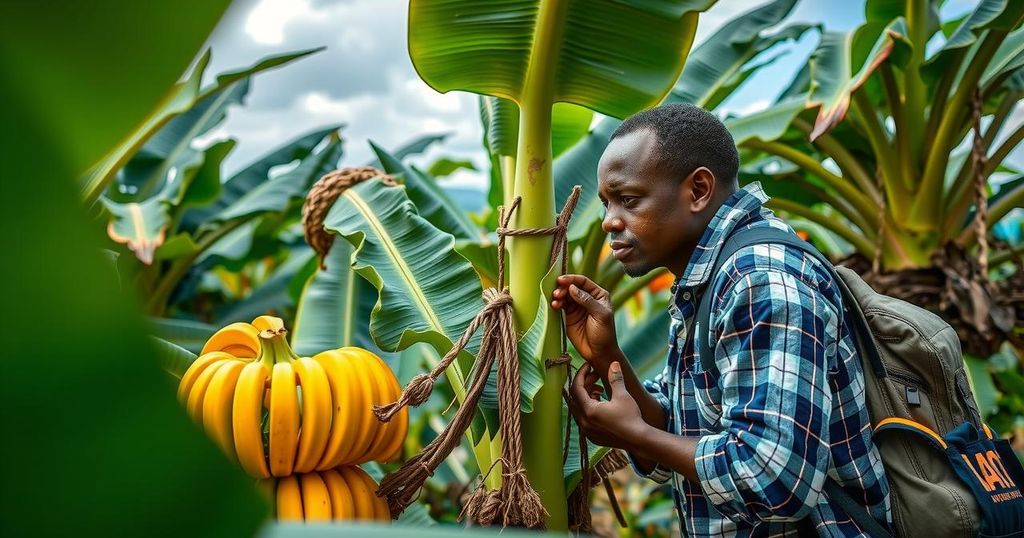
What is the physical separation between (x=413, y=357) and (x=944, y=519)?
1489mm

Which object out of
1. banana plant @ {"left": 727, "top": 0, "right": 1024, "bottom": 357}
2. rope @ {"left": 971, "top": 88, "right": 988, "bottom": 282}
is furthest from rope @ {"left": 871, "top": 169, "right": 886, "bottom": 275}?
rope @ {"left": 971, "top": 88, "right": 988, "bottom": 282}

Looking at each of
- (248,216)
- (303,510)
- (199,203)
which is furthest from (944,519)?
(199,203)

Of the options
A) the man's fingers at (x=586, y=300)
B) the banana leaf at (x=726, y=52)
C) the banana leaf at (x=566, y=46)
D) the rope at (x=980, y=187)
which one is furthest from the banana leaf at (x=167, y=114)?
the rope at (x=980, y=187)

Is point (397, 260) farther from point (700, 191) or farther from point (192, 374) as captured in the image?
point (700, 191)

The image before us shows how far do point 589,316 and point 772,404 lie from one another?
406 millimetres

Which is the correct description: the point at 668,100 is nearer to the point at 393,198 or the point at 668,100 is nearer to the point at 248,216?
the point at 393,198

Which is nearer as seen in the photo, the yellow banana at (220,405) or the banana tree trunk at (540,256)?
the yellow banana at (220,405)

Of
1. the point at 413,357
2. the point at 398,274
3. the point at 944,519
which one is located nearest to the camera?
the point at 944,519

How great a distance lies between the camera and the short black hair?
1.31m

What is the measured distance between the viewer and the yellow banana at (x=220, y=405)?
1.23 m

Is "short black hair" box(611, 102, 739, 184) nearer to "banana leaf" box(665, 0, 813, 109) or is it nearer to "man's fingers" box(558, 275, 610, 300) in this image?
"man's fingers" box(558, 275, 610, 300)

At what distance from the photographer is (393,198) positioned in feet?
5.89

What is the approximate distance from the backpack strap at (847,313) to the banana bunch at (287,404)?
0.52m

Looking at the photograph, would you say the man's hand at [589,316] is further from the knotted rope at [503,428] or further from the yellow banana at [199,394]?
the yellow banana at [199,394]
